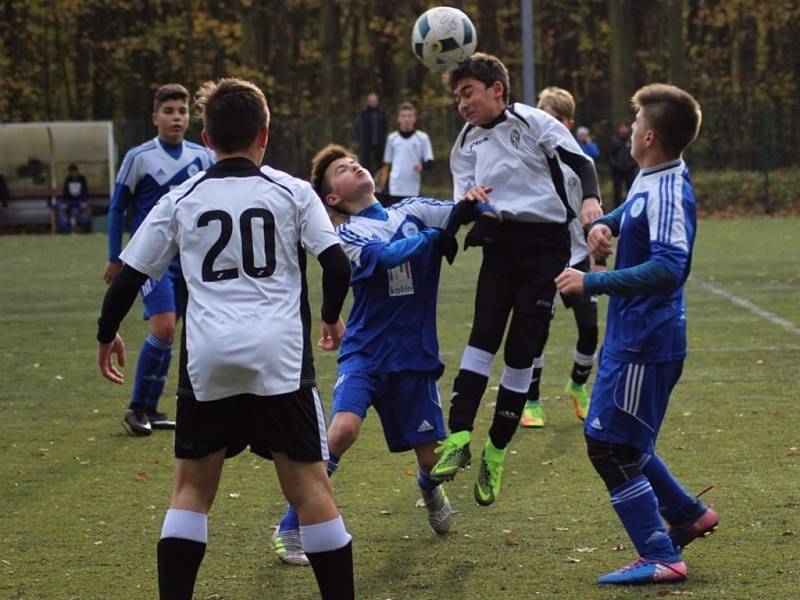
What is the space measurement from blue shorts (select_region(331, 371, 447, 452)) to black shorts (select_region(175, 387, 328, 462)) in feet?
4.17

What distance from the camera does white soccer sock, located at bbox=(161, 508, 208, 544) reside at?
4.76 metres

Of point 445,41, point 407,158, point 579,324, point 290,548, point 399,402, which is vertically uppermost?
point 445,41

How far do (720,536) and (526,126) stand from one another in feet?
7.08

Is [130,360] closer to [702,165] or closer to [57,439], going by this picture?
[57,439]

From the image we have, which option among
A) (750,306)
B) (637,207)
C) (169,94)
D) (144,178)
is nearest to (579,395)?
(144,178)

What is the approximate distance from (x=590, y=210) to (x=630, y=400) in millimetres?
1714

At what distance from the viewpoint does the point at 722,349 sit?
39.1 feet

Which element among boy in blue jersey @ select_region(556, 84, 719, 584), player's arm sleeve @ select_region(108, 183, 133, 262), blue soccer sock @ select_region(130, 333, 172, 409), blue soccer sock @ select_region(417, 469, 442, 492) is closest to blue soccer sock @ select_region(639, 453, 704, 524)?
boy in blue jersey @ select_region(556, 84, 719, 584)

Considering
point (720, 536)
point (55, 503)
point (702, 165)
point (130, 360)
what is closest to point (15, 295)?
point (130, 360)

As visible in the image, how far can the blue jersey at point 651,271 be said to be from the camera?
16.8 ft

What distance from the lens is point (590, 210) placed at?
6.87 metres

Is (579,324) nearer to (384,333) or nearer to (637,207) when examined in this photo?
(384,333)

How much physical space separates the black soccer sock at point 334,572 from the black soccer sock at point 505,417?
2068 millimetres

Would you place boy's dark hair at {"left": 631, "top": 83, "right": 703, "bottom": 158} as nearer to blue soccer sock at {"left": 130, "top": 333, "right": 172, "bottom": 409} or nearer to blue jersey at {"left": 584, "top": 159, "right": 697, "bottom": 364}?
blue jersey at {"left": 584, "top": 159, "right": 697, "bottom": 364}
